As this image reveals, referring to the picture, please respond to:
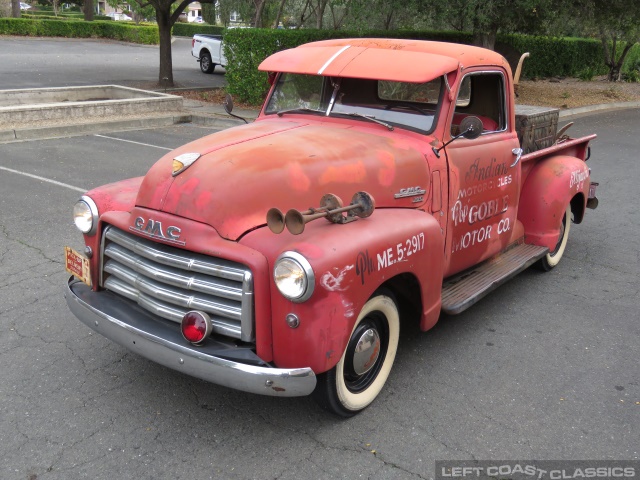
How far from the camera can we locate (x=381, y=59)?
14.0 ft

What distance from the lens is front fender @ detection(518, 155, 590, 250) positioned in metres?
5.57

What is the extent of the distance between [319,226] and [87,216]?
1522 millimetres

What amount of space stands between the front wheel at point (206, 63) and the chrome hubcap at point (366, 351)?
69.6 feet

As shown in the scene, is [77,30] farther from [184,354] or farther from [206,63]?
[184,354]

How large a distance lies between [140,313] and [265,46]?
42.7 feet

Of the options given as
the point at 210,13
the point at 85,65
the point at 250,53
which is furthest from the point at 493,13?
the point at 210,13

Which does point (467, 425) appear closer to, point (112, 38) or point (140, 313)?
point (140, 313)

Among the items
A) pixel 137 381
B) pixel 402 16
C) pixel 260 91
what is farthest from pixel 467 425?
pixel 402 16

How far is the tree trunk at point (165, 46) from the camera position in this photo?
16391 mm

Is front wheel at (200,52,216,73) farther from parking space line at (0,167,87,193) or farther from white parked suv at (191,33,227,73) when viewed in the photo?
parking space line at (0,167,87,193)

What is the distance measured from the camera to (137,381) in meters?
3.93

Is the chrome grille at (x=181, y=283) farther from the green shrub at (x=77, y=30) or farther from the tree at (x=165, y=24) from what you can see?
the green shrub at (x=77, y=30)

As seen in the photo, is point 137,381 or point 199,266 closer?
point 199,266

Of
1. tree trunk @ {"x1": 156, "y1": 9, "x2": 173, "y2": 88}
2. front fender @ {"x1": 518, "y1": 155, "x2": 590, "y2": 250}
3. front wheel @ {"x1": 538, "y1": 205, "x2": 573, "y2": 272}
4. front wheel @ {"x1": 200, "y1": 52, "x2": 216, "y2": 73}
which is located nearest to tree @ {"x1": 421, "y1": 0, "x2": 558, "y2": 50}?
tree trunk @ {"x1": 156, "y1": 9, "x2": 173, "y2": 88}
